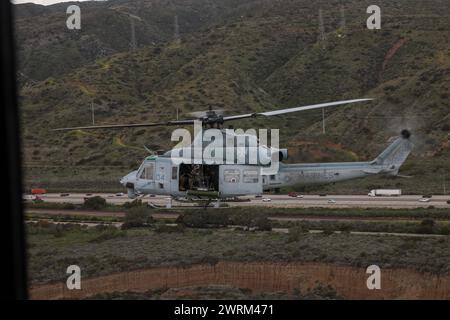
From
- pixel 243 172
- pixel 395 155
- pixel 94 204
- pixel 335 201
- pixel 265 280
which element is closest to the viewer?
pixel 265 280

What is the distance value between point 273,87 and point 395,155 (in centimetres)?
6180

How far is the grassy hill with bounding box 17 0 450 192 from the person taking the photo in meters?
56.0

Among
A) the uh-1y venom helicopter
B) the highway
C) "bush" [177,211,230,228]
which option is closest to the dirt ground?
Result: the uh-1y venom helicopter

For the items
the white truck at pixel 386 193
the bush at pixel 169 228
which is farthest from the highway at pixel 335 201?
Answer: the bush at pixel 169 228

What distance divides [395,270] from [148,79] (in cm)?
7257

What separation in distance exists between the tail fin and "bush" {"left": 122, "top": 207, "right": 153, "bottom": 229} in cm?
1419

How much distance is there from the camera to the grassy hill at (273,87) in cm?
5600

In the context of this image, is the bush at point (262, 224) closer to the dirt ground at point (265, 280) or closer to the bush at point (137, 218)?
the bush at point (137, 218)

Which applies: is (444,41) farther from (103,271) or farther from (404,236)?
(103,271)

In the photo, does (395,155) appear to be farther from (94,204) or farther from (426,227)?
(94,204)

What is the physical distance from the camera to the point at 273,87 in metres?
82.8

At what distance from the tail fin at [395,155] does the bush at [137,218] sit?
14192 mm

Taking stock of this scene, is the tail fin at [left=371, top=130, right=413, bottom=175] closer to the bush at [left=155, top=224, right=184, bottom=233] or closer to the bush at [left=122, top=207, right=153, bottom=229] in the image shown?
the bush at [left=155, top=224, right=184, bottom=233]

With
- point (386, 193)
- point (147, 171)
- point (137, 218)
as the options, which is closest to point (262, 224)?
point (137, 218)
